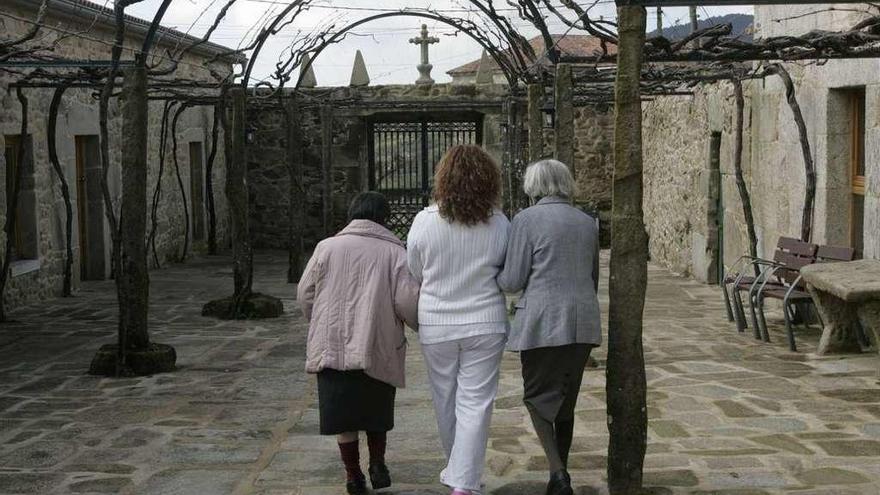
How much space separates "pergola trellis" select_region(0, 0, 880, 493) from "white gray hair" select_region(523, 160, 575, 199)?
0.21m

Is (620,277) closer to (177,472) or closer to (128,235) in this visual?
(177,472)

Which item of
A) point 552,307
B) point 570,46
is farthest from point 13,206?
point 570,46

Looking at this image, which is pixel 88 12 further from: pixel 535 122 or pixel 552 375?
pixel 552 375

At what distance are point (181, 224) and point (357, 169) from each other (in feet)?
11.2

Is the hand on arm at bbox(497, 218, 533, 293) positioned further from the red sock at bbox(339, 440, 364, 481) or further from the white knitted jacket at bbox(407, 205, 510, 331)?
the red sock at bbox(339, 440, 364, 481)

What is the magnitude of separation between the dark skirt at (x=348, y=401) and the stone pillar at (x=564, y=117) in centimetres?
422

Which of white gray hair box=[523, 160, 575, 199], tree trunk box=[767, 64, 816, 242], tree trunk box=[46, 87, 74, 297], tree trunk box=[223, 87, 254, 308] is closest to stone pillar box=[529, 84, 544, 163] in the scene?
tree trunk box=[767, 64, 816, 242]

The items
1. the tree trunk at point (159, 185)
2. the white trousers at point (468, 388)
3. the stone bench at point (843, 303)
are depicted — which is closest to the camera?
the white trousers at point (468, 388)

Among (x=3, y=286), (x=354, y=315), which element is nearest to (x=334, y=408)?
(x=354, y=315)

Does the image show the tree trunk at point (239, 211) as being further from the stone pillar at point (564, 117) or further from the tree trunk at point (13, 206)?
the stone pillar at point (564, 117)

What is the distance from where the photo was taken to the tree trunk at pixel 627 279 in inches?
193

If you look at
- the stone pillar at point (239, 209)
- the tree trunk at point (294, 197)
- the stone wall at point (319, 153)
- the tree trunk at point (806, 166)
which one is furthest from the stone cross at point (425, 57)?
the tree trunk at point (806, 166)

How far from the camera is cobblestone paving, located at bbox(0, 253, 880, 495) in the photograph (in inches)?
212

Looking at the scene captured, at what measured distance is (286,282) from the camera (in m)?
15.4
